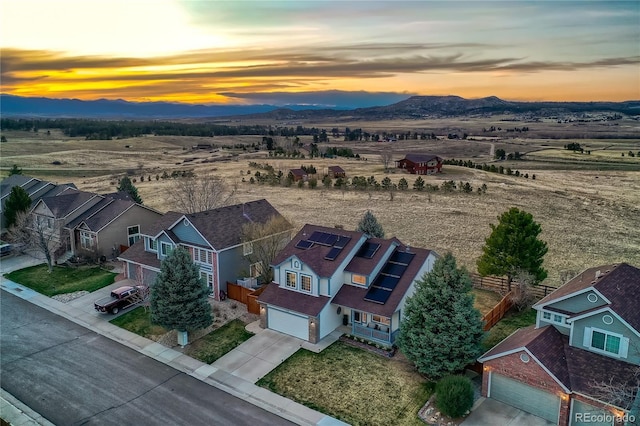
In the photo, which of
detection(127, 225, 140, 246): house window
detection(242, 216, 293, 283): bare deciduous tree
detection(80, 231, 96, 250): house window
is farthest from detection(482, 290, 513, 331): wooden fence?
detection(80, 231, 96, 250): house window

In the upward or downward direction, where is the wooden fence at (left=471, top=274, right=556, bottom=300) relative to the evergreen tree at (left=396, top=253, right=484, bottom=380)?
downward

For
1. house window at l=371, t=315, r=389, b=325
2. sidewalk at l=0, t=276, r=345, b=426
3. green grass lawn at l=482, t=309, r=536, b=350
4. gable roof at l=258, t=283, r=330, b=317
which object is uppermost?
gable roof at l=258, t=283, r=330, b=317

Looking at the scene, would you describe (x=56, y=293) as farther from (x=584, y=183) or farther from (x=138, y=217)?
(x=584, y=183)

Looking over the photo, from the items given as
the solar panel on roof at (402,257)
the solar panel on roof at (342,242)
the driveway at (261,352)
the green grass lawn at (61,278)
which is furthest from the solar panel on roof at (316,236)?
the green grass lawn at (61,278)

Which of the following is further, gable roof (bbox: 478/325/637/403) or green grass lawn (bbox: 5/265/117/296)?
green grass lawn (bbox: 5/265/117/296)

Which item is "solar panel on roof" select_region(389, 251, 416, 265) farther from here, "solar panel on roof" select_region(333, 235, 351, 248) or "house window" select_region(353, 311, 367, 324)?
"house window" select_region(353, 311, 367, 324)

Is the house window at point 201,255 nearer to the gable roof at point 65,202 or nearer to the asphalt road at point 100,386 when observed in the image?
the asphalt road at point 100,386

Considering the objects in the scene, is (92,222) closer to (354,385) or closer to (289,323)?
(289,323)

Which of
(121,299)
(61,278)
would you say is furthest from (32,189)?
(121,299)
